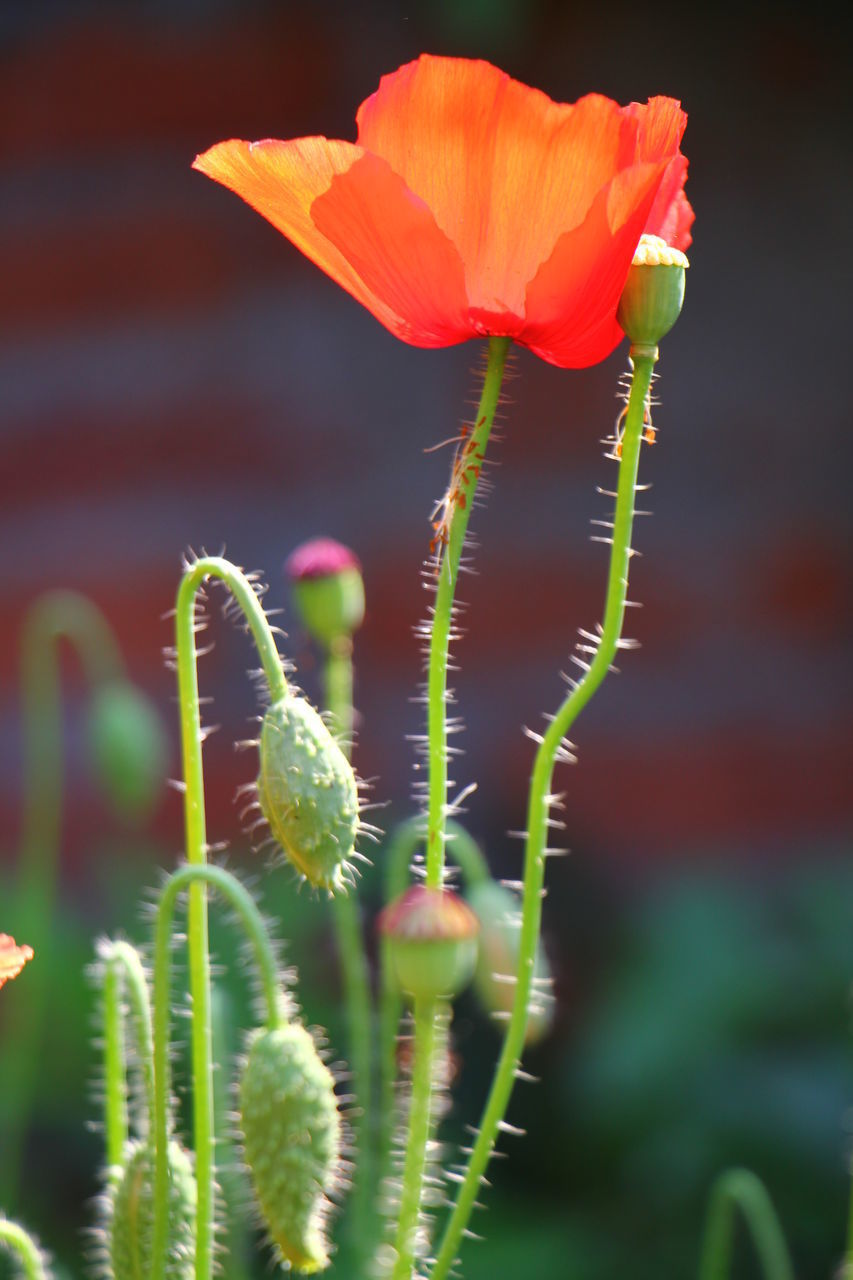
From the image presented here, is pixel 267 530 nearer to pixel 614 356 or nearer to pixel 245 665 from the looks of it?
pixel 245 665

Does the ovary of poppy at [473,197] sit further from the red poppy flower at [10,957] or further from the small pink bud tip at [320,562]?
the small pink bud tip at [320,562]

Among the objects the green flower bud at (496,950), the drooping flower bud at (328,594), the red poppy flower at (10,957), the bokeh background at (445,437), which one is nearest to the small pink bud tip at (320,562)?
the drooping flower bud at (328,594)

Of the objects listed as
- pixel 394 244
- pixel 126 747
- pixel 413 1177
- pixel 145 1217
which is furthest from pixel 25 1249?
pixel 126 747

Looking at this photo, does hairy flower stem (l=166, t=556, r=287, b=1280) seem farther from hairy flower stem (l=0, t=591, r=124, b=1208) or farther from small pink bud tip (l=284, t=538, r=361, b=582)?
hairy flower stem (l=0, t=591, r=124, b=1208)

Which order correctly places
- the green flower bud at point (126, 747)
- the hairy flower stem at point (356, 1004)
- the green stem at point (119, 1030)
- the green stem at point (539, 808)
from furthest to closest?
the green flower bud at point (126, 747) < the hairy flower stem at point (356, 1004) < the green stem at point (119, 1030) < the green stem at point (539, 808)

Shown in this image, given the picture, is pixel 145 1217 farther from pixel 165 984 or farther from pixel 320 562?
pixel 320 562

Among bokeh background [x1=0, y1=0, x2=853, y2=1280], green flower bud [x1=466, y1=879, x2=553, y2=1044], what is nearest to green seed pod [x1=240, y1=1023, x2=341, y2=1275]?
green flower bud [x1=466, y1=879, x2=553, y2=1044]
